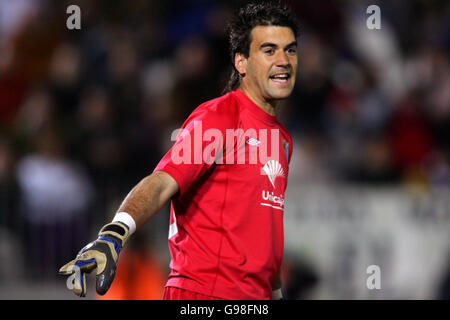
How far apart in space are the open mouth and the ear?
0.69ft

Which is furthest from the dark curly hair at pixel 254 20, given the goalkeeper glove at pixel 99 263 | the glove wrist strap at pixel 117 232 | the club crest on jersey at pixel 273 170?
the goalkeeper glove at pixel 99 263

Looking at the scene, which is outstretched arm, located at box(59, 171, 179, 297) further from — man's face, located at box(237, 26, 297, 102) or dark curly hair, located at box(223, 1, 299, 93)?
dark curly hair, located at box(223, 1, 299, 93)

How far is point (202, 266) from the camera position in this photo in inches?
173

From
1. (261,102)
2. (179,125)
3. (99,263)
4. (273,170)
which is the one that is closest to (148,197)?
(99,263)

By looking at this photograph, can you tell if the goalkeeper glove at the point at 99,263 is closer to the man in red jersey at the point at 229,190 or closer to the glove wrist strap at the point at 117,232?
the glove wrist strap at the point at 117,232

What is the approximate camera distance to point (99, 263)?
3.62 meters

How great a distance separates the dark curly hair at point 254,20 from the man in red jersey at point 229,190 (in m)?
0.08

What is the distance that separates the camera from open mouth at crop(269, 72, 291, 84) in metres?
4.75

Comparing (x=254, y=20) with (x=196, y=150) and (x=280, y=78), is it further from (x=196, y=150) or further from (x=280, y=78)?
(x=196, y=150)

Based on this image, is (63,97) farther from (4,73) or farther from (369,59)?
(369,59)

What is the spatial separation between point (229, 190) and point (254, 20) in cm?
115

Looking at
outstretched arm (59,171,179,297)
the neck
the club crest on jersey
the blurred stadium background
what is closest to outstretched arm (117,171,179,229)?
outstretched arm (59,171,179,297)

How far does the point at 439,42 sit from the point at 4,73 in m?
5.80

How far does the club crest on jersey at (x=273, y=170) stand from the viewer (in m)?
4.55
